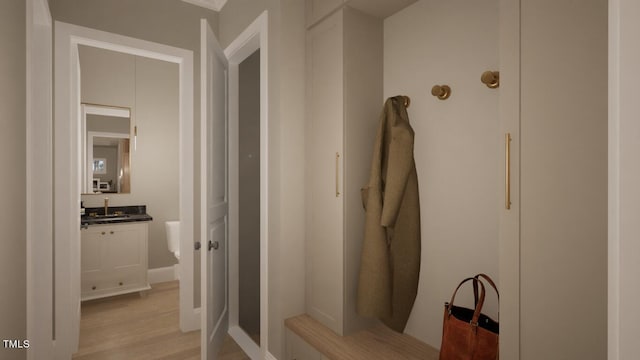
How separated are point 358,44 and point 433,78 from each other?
0.46 metres

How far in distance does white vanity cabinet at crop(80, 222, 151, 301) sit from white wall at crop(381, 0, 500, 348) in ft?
9.93

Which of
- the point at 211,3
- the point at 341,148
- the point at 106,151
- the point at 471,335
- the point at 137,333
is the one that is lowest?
the point at 137,333

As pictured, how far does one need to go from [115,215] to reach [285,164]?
277 cm

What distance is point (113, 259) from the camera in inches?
130

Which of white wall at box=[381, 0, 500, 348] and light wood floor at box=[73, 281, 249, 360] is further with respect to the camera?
light wood floor at box=[73, 281, 249, 360]

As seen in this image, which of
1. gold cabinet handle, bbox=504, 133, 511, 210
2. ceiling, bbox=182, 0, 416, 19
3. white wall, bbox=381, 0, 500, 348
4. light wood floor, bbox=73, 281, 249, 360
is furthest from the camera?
light wood floor, bbox=73, 281, 249, 360

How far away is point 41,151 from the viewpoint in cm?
198

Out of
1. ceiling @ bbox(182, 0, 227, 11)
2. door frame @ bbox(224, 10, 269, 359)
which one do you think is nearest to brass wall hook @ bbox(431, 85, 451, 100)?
door frame @ bbox(224, 10, 269, 359)

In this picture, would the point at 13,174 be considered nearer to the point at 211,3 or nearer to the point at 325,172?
the point at 325,172

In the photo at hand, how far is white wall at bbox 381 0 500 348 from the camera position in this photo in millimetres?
1403

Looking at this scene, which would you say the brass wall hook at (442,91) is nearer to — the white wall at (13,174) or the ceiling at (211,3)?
the white wall at (13,174)

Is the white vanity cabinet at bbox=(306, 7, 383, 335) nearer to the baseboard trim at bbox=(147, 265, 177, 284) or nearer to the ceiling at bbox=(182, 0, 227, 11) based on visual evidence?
the ceiling at bbox=(182, 0, 227, 11)

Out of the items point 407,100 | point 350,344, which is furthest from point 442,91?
point 350,344

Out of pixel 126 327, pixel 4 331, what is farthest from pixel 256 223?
pixel 4 331
